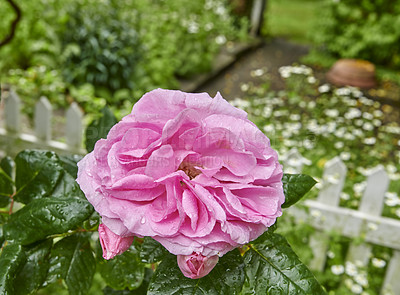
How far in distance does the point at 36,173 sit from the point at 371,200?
5.86 ft

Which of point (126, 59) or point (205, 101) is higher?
point (205, 101)

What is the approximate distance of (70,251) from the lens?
0.77 m

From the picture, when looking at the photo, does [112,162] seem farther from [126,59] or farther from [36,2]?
[36,2]

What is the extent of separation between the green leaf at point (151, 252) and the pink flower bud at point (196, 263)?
8 centimetres

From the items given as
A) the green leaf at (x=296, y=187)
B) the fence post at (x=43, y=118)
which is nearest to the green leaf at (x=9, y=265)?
the green leaf at (x=296, y=187)

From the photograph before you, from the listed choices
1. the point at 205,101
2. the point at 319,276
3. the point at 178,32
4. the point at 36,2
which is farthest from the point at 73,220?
the point at 178,32

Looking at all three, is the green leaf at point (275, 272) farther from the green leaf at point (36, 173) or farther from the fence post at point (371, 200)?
the fence post at point (371, 200)

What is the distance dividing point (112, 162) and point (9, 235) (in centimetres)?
28

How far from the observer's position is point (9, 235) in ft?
2.43

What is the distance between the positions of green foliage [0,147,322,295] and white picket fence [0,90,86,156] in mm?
1710

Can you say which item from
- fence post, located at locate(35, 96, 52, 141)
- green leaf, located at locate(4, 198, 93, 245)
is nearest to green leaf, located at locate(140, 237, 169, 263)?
green leaf, located at locate(4, 198, 93, 245)

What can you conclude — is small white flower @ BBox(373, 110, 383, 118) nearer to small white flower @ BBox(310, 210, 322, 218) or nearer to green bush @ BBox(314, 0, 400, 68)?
green bush @ BBox(314, 0, 400, 68)

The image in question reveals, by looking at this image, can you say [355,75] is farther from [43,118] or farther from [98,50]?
[43,118]

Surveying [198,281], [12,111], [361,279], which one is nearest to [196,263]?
[198,281]
